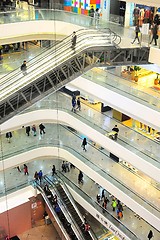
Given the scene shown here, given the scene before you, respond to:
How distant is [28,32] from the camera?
18531mm

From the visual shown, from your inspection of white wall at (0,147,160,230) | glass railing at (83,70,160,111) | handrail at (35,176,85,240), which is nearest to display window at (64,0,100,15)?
glass railing at (83,70,160,111)

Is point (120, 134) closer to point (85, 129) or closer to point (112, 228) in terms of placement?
point (85, 129)

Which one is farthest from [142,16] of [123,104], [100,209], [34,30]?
[100,209]

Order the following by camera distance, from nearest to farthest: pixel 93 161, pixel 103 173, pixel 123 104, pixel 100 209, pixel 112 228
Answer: pixel 123 104, pixel 112 228, pixel 103 173, pixel 100 209, pixel 93 161

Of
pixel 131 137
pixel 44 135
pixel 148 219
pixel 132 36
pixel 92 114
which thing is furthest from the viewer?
pixel 44 135

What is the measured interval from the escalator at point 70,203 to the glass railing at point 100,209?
0.41 m

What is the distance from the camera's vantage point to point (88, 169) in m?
19.7

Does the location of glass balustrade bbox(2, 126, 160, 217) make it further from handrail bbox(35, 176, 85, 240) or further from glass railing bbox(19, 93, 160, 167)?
handrail bbox(35, 176, 85, 240)

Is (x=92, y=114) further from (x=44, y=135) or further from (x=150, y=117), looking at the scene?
(x=150, y=117)

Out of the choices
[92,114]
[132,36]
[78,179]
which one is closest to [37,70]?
[132,36]

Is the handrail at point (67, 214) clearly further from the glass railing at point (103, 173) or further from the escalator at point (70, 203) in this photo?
the glass railing at point (103, 173)

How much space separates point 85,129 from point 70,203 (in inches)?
181

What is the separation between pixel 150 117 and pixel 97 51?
4.14m

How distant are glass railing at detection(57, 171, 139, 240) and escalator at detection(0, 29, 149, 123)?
8620mm
